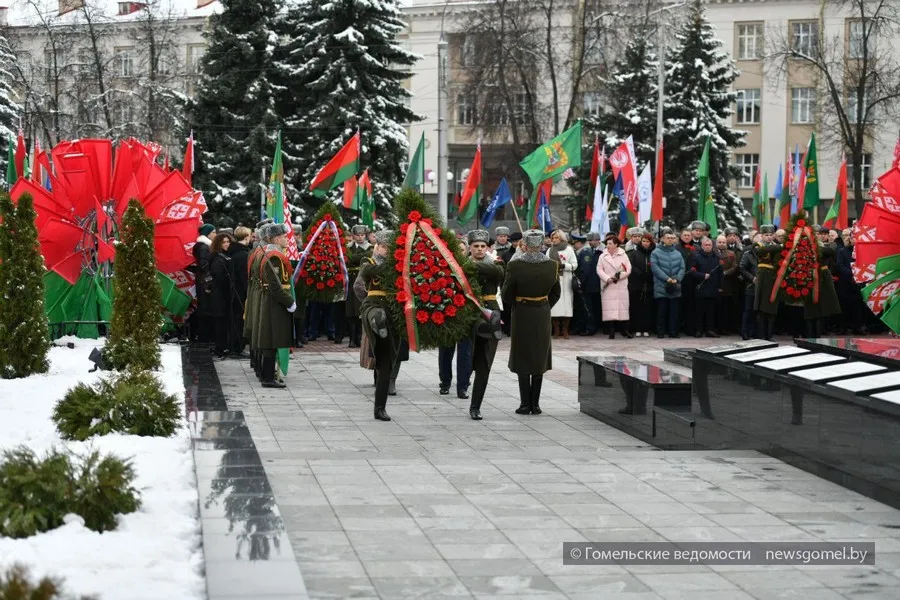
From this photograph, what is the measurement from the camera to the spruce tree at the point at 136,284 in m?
14.1

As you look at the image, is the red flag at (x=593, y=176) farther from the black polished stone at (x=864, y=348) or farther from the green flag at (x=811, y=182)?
the black polished stone at (x=864, y=348)

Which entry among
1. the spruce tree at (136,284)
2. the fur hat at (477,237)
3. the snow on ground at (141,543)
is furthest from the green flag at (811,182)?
the snow on ground at (141,543)

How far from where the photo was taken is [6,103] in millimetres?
36906

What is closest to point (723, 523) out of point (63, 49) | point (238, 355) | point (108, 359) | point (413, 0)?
point (108, 359)

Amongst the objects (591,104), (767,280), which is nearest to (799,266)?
(767,280)

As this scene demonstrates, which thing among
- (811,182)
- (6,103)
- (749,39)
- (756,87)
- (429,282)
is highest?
(749,39)

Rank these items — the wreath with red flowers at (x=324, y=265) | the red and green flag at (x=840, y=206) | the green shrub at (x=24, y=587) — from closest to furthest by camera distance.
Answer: the green shrub at (x=24, y=587) → the wreath with red flowers at (x=324, y=265) → the red and green flag at (x=840, y=206)

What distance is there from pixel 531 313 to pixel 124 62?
130 ft

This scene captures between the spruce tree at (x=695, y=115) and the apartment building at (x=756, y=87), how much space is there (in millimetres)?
9486

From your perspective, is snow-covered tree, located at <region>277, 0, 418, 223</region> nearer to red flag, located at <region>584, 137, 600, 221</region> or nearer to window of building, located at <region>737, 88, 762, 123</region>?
red flag, located at <region>584, 137, 600, 221</region>

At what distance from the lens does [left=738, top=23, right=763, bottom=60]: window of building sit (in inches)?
2181

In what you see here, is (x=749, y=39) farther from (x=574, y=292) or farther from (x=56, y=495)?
(x=56, y=495)

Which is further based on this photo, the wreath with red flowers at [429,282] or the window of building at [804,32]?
the window of building at [804,32]

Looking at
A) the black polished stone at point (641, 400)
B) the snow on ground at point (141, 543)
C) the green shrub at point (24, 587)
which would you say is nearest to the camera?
the green shrub at point (24, 587)
